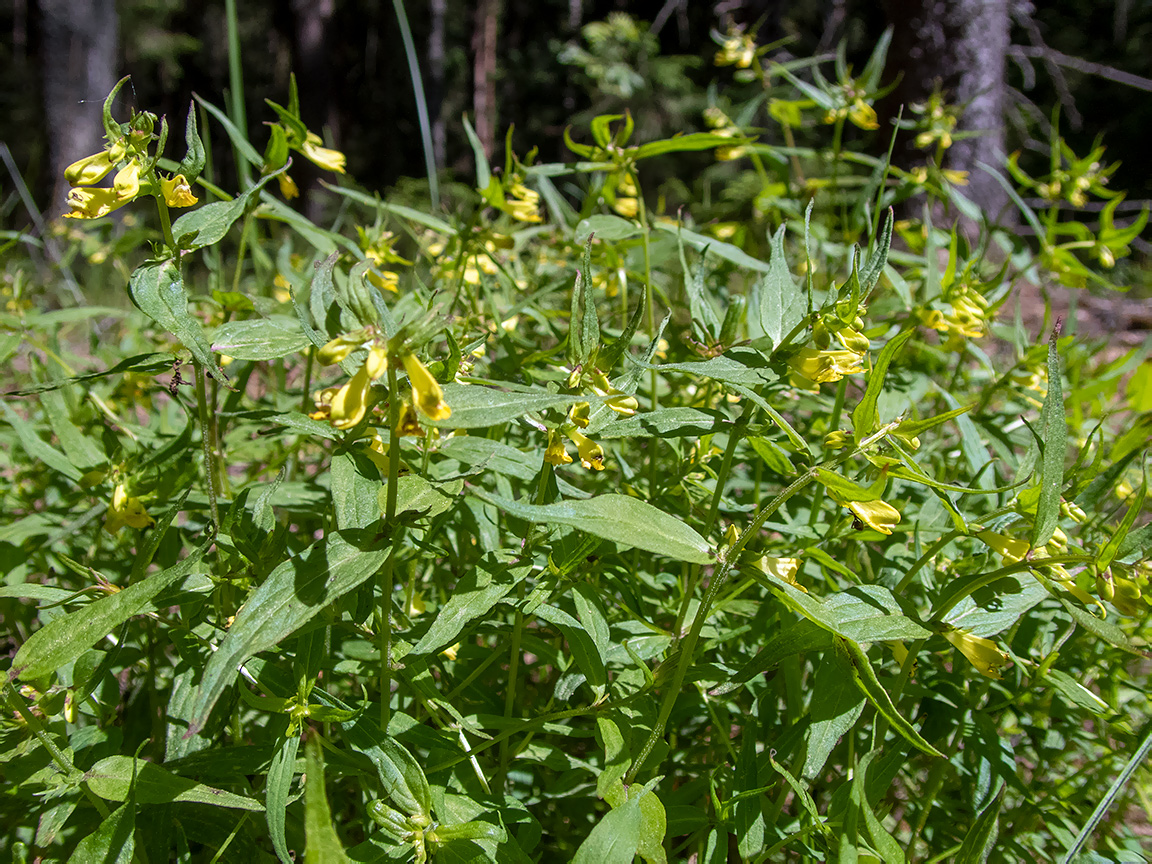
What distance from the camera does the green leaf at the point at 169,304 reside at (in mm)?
678

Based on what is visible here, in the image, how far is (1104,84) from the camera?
1094 centimetres

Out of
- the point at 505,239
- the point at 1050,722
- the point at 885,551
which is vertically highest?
the point at 505,239

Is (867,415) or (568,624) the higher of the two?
(867,415)

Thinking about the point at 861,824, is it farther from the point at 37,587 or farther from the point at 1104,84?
the point at 1104,84

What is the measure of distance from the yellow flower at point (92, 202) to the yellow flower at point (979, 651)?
0.88m

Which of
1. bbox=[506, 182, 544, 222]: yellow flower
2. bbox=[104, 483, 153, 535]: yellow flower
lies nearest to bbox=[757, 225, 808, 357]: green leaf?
bbox=[506, 182, 544, 222]: yellow flower

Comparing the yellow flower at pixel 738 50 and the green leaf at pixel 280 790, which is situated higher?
the yellow flower at pixel 738 50

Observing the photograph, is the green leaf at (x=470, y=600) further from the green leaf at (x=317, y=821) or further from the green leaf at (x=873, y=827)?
the green leaf at (x=873, y=827)

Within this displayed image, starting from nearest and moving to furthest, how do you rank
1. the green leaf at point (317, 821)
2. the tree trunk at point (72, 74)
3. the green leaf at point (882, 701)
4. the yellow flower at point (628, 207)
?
the green leaf at point (317, 821), the green leaf at point (882, 701), the yellow flower at point (628, 207), the tree trunk at point (72, 74)

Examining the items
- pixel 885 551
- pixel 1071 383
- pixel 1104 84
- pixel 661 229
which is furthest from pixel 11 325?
pixel 1104 84

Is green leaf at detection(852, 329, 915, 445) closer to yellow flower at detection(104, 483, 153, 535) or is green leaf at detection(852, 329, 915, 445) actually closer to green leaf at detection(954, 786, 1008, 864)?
green leaf at detection(954, 786, 1008, 864)

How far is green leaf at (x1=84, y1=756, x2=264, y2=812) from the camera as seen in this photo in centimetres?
70

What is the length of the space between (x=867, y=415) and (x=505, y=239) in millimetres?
692

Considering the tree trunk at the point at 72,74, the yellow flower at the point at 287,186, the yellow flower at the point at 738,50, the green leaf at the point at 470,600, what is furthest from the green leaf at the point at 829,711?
the tree trunk at the point at 72,74
